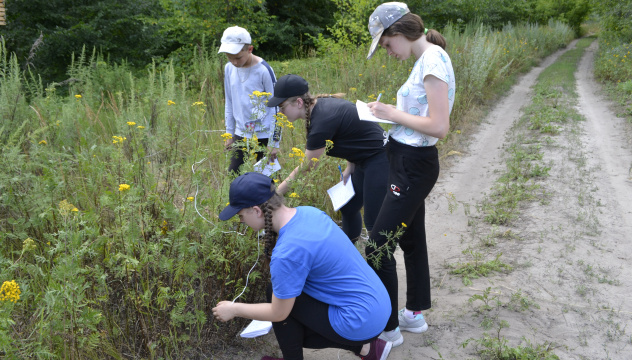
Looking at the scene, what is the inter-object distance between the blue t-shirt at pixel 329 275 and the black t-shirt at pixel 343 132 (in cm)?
66

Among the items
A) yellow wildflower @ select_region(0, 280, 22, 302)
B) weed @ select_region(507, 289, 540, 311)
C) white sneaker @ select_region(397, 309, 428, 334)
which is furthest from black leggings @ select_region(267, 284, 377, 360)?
weed @ select_region(507, 289, 540, 311)

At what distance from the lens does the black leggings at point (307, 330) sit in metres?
2.19

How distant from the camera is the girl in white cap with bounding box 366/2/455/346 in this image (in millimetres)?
2193

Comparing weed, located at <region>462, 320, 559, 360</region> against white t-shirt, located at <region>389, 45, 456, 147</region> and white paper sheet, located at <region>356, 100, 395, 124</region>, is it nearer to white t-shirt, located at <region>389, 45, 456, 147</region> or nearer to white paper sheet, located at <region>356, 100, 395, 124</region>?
white t-shirt, located at <region>389, 45, 456, 147</region>

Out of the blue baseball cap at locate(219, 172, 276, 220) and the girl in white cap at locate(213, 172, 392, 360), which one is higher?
the blue baseball cap at locate(219, 172, 276, 220)

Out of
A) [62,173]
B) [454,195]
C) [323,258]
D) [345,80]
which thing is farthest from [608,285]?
[345,80]

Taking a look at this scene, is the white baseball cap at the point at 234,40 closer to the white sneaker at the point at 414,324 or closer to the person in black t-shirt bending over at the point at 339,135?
the person in black t-shirt bending over at the point at 339,135

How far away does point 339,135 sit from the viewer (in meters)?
2.77

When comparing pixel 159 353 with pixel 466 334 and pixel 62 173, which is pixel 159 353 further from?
pixel 466 334

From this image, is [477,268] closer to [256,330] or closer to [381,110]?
[381,110]

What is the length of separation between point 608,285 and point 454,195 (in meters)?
1.96

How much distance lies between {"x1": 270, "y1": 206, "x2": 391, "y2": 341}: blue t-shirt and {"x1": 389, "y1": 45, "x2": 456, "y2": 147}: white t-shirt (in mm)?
609

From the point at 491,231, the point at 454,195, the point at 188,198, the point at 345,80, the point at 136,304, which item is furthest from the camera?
the point at 345,80

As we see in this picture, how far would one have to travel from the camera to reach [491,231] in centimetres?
416
